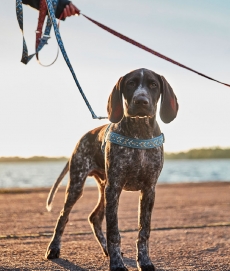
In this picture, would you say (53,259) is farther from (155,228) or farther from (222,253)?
(155,228)

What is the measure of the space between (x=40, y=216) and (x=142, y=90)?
7236mm

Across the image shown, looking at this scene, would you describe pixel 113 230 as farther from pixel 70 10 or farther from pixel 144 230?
pixel 70 10

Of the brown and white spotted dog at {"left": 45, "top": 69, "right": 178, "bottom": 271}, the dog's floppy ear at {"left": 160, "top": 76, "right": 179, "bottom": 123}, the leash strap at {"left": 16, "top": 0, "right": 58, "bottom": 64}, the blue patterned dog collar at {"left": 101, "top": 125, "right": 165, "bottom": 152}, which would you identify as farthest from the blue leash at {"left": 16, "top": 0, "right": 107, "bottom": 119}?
the dog's floppy ear at {"left": 160, "top": 76, "right": 179, "bottom": 123}

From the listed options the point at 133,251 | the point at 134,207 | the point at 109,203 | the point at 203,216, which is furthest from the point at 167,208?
the point at 109,203

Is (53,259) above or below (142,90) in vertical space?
below

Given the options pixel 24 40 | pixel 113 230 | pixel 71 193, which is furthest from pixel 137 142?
pixel 24 40

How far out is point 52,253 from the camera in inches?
254

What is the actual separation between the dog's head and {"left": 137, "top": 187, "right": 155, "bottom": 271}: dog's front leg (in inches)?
35.5

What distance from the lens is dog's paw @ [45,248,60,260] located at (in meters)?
6.43

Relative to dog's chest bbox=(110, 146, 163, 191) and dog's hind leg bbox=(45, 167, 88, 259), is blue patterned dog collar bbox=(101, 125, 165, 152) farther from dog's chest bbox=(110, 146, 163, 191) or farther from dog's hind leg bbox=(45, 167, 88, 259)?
dog's hind leg bbox=(45, 167, 88, 259)

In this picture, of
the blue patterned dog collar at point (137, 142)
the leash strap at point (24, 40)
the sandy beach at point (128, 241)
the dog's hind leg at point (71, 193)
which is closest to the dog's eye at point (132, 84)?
the blue patterned dog collar at point (137, 142)

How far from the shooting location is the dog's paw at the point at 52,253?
21.1ft

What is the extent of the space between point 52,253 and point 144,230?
4.83 feet

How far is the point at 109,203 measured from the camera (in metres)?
5.58
